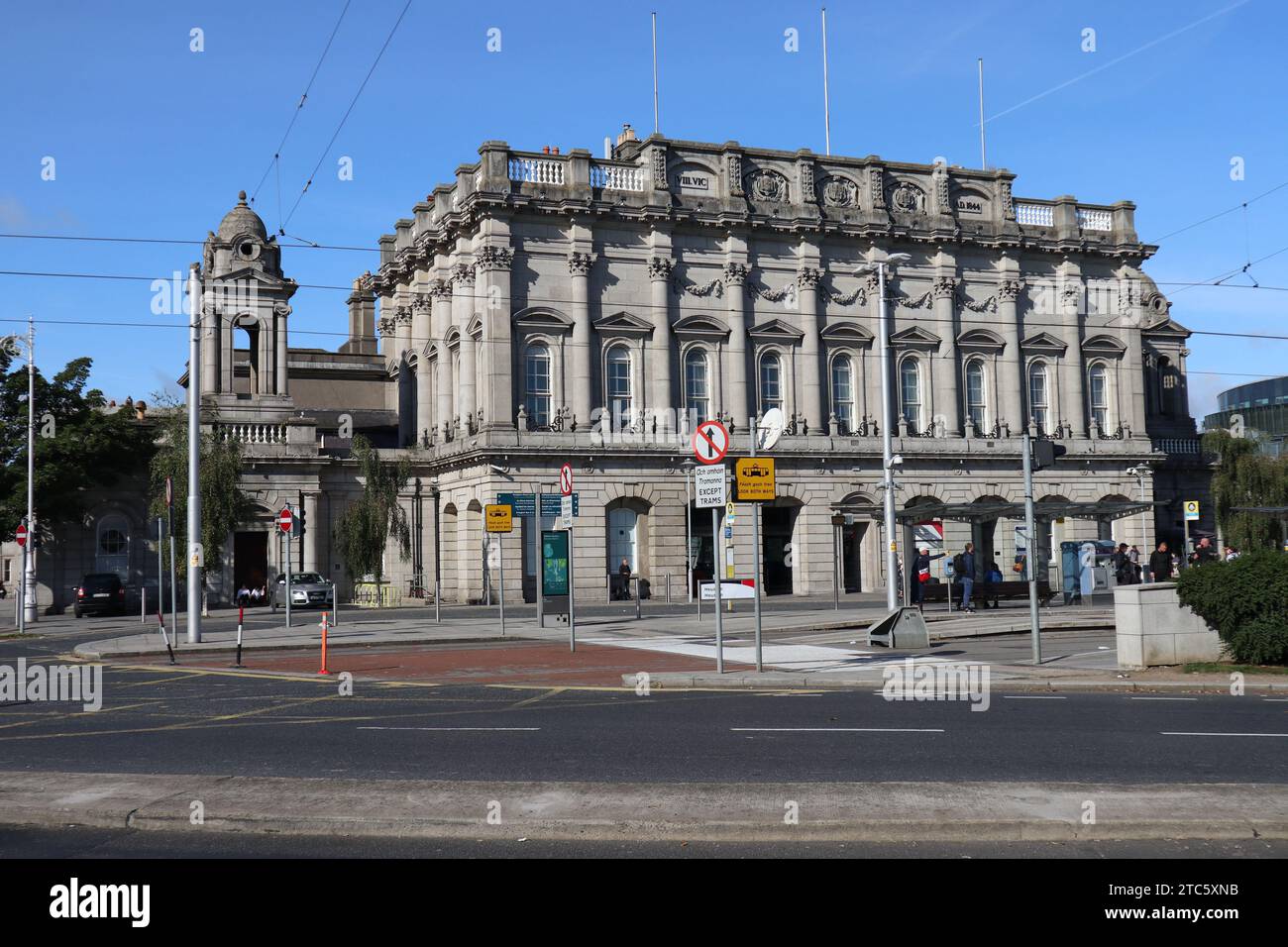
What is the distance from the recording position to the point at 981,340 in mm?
57344

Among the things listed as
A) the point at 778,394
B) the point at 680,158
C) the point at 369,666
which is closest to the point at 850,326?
the point at 778,394

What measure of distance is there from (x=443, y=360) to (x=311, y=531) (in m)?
9.60

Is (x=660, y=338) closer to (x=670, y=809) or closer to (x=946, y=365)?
(x=946, y=365)

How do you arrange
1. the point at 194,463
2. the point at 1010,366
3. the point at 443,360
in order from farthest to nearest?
the point at 1010,366 < the point at 443,360 < the point at 194,463

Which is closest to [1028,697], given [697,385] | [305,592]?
[305,592]

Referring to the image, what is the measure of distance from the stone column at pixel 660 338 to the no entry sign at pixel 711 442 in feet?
107

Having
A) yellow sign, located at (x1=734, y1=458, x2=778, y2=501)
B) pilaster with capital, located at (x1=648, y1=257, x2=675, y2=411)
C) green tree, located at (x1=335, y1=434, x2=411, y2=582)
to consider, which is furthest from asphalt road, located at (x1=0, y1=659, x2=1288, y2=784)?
pilaster with capital, located at (x1=648, y1=257, x2=675, y2=411)

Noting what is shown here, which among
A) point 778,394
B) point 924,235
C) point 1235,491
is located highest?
point 924,235

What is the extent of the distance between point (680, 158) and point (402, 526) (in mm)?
19275

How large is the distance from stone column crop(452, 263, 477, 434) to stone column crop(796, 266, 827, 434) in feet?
46.2

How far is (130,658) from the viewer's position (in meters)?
24.2
